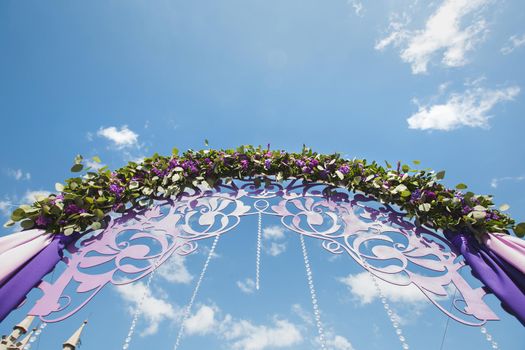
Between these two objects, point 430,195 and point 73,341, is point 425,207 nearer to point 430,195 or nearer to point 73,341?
point 430,195

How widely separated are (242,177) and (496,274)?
1860mm

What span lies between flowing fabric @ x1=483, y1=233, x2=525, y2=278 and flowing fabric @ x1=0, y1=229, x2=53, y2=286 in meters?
2.77

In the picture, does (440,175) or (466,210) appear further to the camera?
(440,175)

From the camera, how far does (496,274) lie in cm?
178

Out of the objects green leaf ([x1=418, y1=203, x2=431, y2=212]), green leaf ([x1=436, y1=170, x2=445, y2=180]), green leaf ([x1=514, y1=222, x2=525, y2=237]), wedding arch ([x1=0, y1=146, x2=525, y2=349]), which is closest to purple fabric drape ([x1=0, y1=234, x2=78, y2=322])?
wedding arch ([x1=0, y1=146, x2=525, y2=349])

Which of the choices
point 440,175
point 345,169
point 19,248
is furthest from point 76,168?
point 440,175

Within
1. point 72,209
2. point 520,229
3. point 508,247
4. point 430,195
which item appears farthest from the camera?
point 430,195

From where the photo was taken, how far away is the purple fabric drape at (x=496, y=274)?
162 cm

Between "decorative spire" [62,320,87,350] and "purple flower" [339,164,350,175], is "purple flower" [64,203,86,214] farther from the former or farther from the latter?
"decorative spire" [62,320,87,350]

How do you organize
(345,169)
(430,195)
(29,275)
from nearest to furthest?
(29,275) < (430,195) < (345,169)

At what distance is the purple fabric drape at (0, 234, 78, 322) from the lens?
1566 millimetres

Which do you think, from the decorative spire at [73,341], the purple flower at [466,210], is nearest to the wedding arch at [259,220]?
the purple flower at [466,210]

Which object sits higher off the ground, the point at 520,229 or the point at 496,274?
the point at 520,229

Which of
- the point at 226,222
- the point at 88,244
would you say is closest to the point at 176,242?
the point at 226,222
